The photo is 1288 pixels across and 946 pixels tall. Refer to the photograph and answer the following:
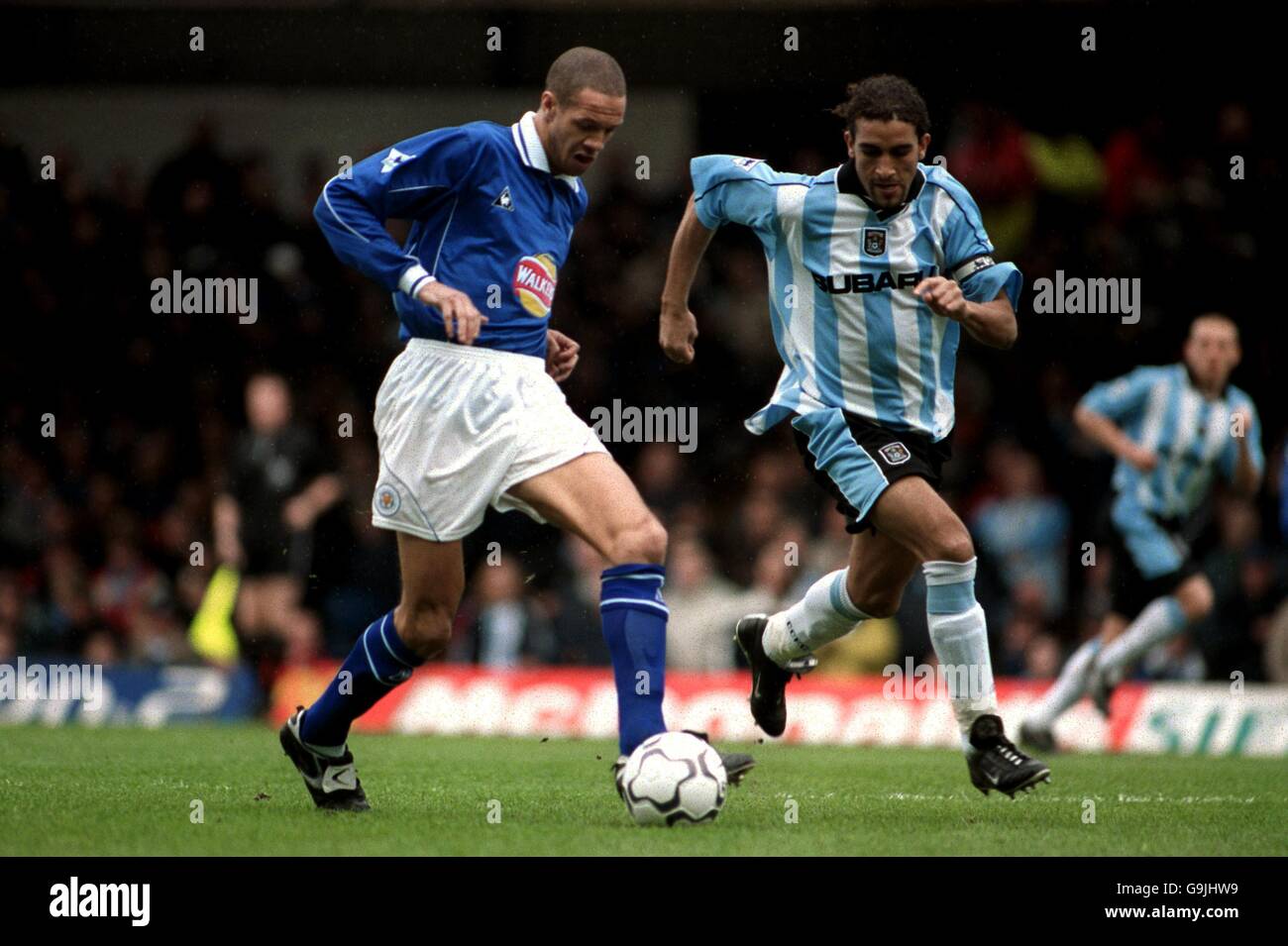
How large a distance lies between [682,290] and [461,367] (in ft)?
4.07

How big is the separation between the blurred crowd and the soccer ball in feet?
22.2

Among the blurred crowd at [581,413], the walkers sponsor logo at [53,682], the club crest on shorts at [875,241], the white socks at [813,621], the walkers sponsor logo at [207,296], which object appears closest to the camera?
the club crest on shorts at [875,241]

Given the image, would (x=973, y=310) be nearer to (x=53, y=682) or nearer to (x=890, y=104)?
(x=890, y=104)

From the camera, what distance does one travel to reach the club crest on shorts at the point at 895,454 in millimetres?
6195

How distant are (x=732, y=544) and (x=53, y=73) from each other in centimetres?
631

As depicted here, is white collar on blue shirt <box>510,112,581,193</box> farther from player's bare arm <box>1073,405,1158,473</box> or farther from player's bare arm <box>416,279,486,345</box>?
player's bare arm <box>1073,405,1158,473</box>

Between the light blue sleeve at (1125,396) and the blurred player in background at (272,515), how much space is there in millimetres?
4710

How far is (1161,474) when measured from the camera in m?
10.1

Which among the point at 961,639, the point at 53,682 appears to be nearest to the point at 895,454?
the point at 961,639

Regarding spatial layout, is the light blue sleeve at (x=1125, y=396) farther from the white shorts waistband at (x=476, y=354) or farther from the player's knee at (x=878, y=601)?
the white shorts waistband at (x=476, y=354)

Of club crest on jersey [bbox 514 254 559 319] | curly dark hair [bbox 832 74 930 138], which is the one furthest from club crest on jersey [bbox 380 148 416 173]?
curly dark hair [bbox 832 74 930 138]

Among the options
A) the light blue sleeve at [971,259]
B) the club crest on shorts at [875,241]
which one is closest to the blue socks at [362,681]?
the club crest on shorts at [875,241]

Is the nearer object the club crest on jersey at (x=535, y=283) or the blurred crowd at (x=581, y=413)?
the club crest on jersey at (x=535, y=283)

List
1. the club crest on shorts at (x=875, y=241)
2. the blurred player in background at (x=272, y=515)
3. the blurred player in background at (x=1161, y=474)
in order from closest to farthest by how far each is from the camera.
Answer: the club crest on shorts at (x=875, y=241) < the blurred player in background at (x=1161, y=474) < the blurred player in background at (x=272, y=515)
